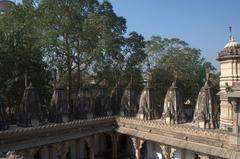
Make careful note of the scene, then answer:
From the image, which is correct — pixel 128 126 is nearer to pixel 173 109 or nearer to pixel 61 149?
pixel 173 109

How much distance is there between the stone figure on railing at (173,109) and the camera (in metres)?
23.1

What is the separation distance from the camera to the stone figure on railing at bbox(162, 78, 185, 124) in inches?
909

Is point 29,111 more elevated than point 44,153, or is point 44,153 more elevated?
point 29,111

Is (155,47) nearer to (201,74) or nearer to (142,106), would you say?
(201,74)

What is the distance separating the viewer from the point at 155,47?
1583 inches

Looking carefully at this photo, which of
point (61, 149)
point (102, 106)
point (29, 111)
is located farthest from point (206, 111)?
point (29, 111)

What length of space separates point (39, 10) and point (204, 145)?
1815 cm

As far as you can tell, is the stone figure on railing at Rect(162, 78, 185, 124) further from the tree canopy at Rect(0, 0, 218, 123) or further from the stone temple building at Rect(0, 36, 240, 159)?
the tree canopy at Rect(0, 0, 218, 123)

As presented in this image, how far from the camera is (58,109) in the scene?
23156 millimetres

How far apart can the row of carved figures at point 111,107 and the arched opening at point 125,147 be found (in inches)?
78.1

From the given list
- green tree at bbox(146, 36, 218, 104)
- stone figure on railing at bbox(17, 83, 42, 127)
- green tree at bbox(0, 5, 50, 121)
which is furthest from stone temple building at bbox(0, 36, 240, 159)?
green tree at bbox(146, 36, 218, 104)

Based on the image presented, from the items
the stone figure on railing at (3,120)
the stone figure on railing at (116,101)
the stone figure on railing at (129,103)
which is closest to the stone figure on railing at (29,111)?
the stone figure on railing at (3,120)

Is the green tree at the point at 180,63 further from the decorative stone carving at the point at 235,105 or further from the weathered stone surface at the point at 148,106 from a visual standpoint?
the decorative stone carving at the point at 235,105

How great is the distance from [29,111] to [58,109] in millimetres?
2696
